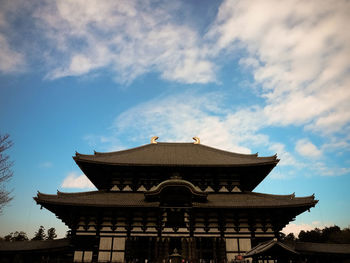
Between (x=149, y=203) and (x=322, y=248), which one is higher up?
(x=149, y=203)

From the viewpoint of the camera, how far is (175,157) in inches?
979

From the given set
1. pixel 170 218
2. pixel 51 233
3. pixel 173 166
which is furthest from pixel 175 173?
pixel 51 233

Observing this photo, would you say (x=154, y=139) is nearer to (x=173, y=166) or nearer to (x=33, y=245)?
(x=173, y=166)

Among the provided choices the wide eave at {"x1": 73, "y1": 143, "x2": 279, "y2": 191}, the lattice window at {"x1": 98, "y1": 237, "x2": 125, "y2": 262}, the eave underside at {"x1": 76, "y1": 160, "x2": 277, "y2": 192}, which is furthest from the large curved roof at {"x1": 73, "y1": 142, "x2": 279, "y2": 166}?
the lattice window at {"x1": 98, "y1": 237, "x2": 125, "y2": 262}

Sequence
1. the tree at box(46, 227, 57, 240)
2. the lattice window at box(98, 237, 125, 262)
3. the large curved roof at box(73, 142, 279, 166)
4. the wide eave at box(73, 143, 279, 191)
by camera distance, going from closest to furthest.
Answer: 1. the lattice window at box(98, 237, 125, 262)
2. the wide eave at box(73, 143, 279, 191)
3. the large curved roof at box(73, 142, 279, 166)
4. the tree at box(46, 227, 57, 240)

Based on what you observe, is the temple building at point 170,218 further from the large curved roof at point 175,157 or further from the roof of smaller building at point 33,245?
the roof of smaller building at point 33,245

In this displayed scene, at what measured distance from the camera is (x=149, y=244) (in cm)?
1875

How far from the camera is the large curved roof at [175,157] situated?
2194 cm

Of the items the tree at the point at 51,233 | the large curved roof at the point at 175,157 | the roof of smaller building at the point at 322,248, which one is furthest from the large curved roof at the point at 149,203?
the tree at the point at 51,233

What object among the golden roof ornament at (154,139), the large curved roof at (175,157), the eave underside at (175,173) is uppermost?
the golden roof ornament at (154,139)

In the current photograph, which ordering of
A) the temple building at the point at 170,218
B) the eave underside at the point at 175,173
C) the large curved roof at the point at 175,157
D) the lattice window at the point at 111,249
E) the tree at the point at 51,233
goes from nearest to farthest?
the lattice window at the point at 111,249 < the temple building at the point at 170,218 < the large curved roof at the point at 175,157 < the eave underside at the point at 175,173 < the tree at the point at 51,233

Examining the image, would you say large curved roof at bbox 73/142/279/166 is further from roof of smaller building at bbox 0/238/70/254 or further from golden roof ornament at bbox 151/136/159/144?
roof of smaller building at bbox 0/238/70/254

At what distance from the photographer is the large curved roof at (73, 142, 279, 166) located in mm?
21938

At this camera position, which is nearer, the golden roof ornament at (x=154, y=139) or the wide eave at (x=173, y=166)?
the wide eave at (x=173, y=166)
